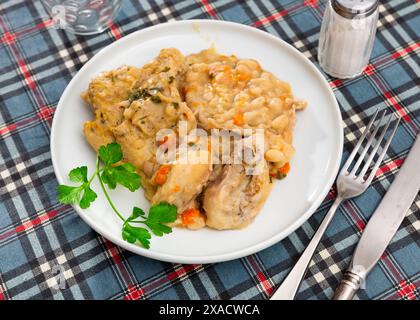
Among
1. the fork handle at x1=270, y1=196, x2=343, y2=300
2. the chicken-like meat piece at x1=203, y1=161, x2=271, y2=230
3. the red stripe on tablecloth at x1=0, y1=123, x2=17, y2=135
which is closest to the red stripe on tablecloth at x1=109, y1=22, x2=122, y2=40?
the red stripe on tablecloth at x1=0, y1=123, x2=17, y2=135

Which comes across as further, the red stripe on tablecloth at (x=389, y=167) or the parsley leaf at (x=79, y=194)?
the red stripe on tablecloth at (x=389, y=167)

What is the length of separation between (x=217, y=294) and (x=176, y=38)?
1.31m

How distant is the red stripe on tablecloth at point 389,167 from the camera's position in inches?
109

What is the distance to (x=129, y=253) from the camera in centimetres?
255

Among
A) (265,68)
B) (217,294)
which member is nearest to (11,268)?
(217,294)

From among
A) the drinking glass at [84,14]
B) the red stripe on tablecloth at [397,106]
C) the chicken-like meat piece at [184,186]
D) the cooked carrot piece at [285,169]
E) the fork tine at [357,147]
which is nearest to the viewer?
the chicken-like meat piece at [184,186]

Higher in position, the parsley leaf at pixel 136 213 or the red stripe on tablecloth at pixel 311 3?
the parsley leaf at pixel 136 213

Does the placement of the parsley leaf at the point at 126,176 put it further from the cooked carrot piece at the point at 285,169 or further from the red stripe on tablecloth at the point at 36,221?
the cooked carrot piece at the point at 285,169

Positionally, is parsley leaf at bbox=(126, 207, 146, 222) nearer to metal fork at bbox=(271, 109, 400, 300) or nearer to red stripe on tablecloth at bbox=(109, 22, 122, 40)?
metal fork at bbox=(271, 109, 400, 300)

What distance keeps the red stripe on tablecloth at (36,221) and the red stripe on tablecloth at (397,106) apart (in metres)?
1.74

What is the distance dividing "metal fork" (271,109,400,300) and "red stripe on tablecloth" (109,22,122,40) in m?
1.44

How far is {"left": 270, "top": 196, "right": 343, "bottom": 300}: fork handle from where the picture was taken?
7.87ft

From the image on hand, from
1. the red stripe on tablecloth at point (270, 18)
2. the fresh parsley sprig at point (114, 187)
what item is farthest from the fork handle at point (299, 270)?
the red stripe on tablecloth at point (270, 18)
